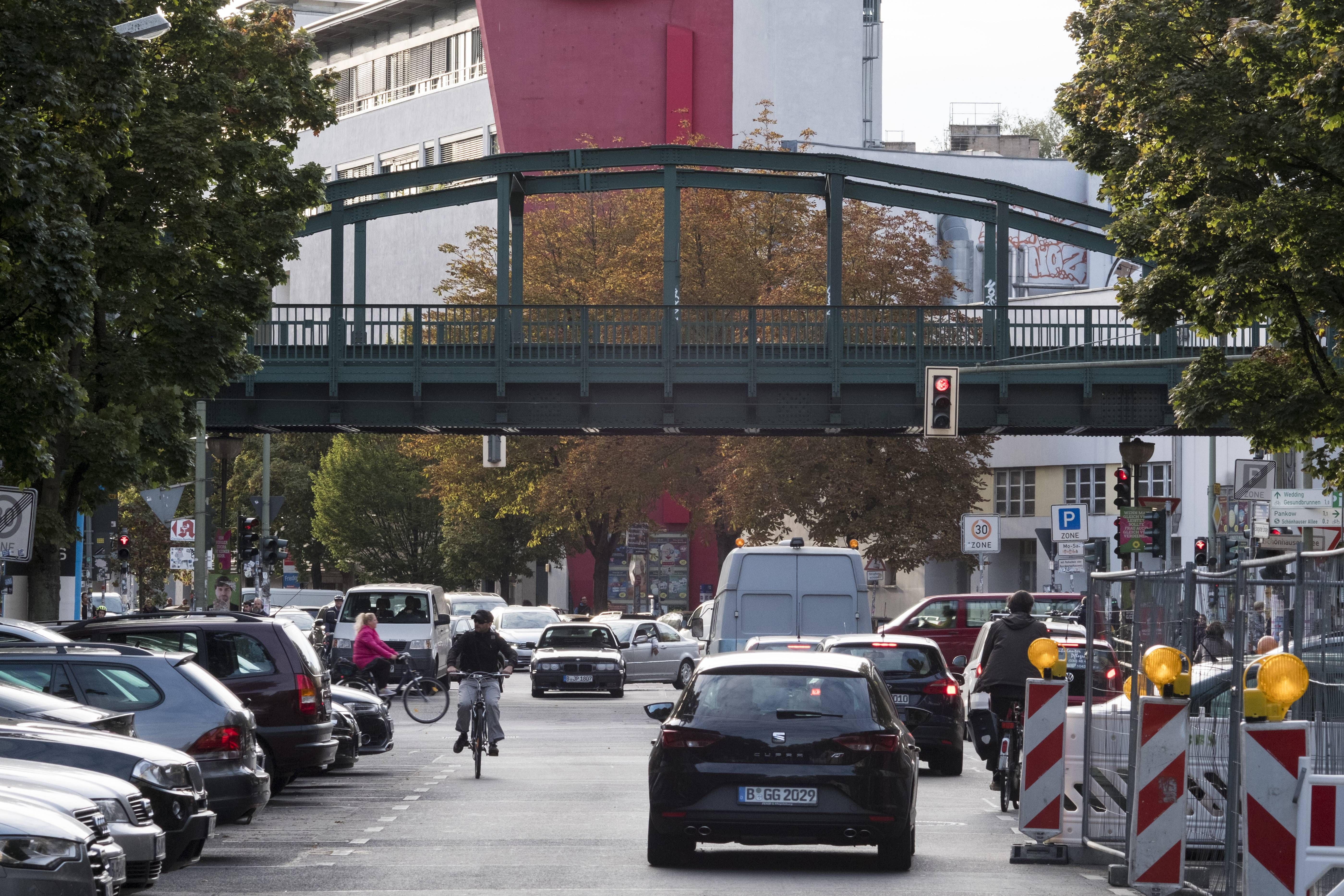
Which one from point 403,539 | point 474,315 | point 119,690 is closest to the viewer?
point 119,690

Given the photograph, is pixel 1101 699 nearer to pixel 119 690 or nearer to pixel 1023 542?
pixel 119 690

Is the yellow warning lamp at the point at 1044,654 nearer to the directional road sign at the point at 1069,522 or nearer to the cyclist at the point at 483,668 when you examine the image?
the cyclist at the point at 483,668

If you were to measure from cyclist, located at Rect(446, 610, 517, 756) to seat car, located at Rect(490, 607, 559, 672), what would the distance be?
977 inches

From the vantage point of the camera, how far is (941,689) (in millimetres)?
20922

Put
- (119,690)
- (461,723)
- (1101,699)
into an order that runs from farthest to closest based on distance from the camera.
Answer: (461,723) < (119,690) < (1101,699)

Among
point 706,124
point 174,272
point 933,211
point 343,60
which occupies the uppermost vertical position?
point 343,60

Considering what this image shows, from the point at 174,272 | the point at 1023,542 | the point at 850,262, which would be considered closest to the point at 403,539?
the point at 1023,542

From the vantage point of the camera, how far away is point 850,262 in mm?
53562

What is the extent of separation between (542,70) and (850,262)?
26.0 metres

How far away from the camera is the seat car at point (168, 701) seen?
13.8 metres

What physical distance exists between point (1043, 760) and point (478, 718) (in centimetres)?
887

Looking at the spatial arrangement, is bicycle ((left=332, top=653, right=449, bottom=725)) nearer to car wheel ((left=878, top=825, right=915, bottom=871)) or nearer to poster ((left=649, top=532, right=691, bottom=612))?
car wheel ((left=878, top=825, right=915, bottom=871))

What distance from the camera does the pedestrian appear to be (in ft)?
33.8

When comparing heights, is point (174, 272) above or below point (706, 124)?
below
